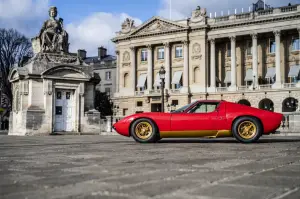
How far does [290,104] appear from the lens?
61.3m

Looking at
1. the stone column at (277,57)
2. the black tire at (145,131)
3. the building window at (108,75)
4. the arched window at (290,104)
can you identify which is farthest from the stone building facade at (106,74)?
the black tire at (145,131)

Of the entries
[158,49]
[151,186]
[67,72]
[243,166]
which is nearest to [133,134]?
[243,166]

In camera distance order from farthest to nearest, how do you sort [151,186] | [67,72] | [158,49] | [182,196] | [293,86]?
[158,49] → [293,86] → [67,72] → [151,186] → [182,196]

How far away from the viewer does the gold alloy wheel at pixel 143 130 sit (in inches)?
461

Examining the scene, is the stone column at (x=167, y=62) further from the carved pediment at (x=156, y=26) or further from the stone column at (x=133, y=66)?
the stone column at (x=133, y=66)

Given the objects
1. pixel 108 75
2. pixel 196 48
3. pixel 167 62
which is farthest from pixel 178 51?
pixel 108 75

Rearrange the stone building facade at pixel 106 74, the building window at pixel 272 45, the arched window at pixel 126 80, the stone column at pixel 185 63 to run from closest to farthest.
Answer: the building window at pixel 272 45
the stone column at pixel 185 63
the arched window at pixel 126 80
the stone building facade at pixel 106 74

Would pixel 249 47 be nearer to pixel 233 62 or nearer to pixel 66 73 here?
pixel 233 62

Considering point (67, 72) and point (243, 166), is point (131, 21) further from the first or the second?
point (243, 166)

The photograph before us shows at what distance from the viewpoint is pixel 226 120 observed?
37.7 ft

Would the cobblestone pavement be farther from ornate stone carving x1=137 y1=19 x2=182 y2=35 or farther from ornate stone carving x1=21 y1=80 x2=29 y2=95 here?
ornate stone carving x1=137 y1=19 x2=182 y2=35

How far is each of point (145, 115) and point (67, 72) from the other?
9915mm

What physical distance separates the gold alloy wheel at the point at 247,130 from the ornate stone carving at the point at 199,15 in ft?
190

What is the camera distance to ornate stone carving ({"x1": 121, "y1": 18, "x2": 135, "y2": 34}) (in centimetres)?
7531
